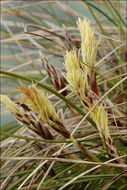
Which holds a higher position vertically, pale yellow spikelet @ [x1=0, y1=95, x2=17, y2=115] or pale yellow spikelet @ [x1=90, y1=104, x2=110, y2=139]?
pale yellow spikelet @ [x1=0, y1=95, x2=17, y2=115]

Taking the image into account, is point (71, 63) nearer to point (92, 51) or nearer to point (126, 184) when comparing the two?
point (92, 51)

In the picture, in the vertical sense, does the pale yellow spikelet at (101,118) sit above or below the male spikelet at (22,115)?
below

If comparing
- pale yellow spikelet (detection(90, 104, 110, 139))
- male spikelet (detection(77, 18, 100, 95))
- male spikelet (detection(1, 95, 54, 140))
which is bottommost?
pale yellow spikelet (detection(90, 104, 110, 139))

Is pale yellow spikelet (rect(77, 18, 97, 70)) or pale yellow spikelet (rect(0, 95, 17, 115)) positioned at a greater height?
pale yellow spikelet (rect(77, 18, 97, 70))

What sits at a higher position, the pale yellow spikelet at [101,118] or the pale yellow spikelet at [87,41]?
the pale yellow spikelet at [87,41]

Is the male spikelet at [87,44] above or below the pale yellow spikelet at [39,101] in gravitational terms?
above

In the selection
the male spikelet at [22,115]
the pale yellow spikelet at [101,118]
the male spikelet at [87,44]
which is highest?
the male spikelet at [87,44]

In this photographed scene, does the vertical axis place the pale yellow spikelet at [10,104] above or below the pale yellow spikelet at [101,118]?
above
